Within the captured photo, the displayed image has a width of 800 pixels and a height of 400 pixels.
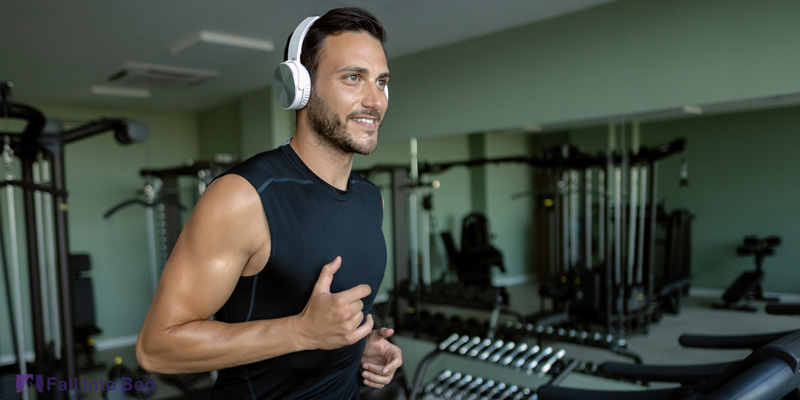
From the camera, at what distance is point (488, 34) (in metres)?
3.32

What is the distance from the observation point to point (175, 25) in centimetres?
287

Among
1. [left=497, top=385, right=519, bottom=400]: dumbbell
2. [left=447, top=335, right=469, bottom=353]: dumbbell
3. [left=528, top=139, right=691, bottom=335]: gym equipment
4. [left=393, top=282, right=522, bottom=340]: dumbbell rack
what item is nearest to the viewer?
[left=497, top=385, right=519, bottom=400]: dumbbell

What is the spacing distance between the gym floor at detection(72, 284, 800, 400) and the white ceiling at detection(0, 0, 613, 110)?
1701 mm

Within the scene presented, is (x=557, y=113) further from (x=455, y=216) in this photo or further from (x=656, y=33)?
(x=455, y=216)

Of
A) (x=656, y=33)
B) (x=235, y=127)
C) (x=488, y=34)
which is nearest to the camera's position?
(x=656, y=33)

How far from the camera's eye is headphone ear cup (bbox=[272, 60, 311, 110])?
0.99 meters

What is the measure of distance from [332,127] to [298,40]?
7.8 inches

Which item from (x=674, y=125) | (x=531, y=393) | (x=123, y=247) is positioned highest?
(x=674, y=125)

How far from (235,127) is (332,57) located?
4.54 metres

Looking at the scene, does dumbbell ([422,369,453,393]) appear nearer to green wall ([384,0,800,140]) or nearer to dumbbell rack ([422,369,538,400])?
dumbbell rack ([422,369,538,400])

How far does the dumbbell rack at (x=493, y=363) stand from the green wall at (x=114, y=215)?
3881 mm

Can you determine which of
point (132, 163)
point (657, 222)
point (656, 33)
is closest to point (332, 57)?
point (656, 33)

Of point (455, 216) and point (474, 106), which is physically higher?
point (474, 106)

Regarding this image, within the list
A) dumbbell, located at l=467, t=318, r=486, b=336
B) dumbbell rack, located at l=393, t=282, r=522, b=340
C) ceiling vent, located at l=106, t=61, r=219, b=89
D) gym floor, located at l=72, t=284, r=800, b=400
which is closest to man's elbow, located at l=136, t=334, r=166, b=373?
gym floor, located at l=72, t=284, r=800, b=400
